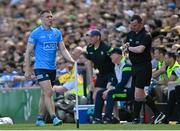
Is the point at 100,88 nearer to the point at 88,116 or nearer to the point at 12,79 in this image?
the point at 88,116

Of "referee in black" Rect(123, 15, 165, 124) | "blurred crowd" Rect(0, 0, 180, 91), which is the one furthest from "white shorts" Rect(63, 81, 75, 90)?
"referee in black" Rect(123, 15, 165, 124)

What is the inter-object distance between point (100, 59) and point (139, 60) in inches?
57.6

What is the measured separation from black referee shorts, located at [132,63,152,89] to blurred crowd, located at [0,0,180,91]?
2.21 m

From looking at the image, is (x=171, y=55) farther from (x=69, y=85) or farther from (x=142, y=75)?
(x=69, y=85)

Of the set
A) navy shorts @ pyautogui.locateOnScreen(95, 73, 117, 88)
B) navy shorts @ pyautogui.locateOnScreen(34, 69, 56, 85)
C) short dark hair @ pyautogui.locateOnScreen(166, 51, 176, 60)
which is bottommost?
navy shorts @ pyautogui.locateOnScreen(95, 73, 117, 88)

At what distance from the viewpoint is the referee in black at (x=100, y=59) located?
1995 cm

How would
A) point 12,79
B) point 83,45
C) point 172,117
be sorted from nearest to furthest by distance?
point 172,117
point 12,79
point 83,45

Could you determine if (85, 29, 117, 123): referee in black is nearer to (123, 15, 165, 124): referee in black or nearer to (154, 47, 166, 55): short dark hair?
(123, 15, 165, 124): referee in black

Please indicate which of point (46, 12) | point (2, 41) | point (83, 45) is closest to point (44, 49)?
point (46, 12)

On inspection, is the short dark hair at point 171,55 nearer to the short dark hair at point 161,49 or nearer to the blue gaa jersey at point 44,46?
the short dark hair at point 161,49

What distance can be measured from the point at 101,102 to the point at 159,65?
1947 mm

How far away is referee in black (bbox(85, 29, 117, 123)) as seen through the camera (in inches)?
786

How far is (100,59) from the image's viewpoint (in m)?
20.0

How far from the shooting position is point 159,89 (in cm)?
2028
